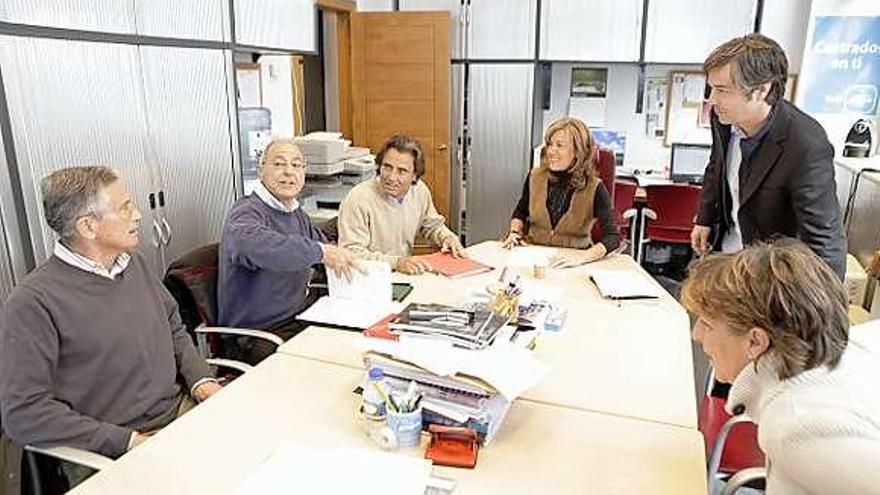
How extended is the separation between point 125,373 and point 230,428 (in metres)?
0.48

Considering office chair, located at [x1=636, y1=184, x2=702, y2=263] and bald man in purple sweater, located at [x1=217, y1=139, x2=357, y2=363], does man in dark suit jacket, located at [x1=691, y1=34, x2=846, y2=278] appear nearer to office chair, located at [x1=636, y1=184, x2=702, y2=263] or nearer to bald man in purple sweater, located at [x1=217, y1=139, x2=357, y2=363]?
bald man in purple sweater, located at [x1=217, y1=139, x2=357, y2=363]

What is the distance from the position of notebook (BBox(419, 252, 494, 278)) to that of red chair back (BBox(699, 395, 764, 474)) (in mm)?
971

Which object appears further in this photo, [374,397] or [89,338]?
[89,338]

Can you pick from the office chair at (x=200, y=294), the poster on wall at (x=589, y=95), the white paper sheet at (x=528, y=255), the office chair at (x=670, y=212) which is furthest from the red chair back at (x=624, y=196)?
the office chair at (x=200, y=294)

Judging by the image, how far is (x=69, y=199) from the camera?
1.67 meters

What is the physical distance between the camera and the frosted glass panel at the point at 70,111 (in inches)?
79.7

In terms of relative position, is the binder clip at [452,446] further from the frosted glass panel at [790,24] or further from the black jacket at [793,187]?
the frosted glass panel at [790,24]

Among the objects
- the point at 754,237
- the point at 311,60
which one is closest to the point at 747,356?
the point at 754,237

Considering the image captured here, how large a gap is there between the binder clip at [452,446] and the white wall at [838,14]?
395cm

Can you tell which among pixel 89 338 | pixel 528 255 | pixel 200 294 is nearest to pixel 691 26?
pixel 528 255

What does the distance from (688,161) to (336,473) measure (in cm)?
448

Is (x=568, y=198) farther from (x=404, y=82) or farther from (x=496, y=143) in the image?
(x=404, y=82)

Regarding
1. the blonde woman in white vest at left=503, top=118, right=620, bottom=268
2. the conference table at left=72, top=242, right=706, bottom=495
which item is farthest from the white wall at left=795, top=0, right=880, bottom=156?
the conference table at left=72, top=242, right=706, bottom=495

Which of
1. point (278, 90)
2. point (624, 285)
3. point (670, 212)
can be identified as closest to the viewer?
point (624, 285)
